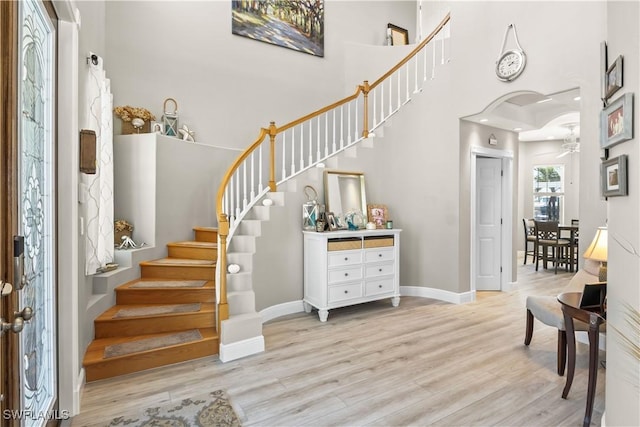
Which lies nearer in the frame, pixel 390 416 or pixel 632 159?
pixel 632 159

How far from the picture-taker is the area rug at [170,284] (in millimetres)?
3409

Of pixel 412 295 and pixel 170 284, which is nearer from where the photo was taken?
pixel 170 284

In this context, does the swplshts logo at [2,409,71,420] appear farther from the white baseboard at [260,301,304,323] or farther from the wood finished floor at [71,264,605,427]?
the white baseboard at [260,301,304,323]

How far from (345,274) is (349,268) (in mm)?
91

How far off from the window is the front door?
10667 mm

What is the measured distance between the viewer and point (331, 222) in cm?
436

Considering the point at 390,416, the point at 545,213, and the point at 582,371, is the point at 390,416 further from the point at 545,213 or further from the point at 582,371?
the point at 545,213

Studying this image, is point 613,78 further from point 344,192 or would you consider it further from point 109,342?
point 109,342

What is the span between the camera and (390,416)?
7.19ft

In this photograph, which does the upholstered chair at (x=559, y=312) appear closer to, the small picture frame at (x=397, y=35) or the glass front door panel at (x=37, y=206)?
the glass front door panel at (x=37, y=206)

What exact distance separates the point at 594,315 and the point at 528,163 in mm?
8822

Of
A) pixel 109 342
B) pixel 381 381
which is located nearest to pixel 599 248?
pixel 381 381

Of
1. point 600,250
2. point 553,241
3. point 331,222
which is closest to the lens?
point 600,250

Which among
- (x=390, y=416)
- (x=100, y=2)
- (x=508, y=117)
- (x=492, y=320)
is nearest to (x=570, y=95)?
(x=508, y=117)
